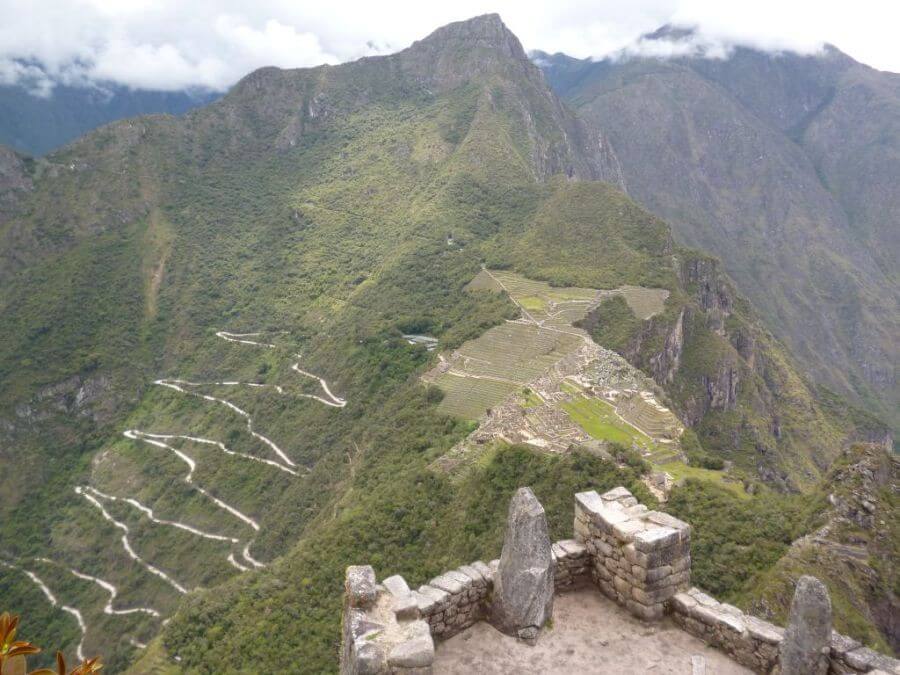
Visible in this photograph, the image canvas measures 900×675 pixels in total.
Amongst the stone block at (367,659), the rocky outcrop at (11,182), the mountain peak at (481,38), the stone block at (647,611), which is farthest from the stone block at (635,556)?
the mountain peak at (481,38)

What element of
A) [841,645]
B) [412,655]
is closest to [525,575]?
[412,655]

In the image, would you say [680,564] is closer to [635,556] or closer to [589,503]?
[635,556]

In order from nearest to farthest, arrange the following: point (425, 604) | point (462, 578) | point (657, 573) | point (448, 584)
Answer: point (425, 604), point (448, 584), point (462, 578), point (657, 573)

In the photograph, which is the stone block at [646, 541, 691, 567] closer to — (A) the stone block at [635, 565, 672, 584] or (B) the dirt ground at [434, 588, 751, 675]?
(A) the stone block at [635, 565, 672, 584]

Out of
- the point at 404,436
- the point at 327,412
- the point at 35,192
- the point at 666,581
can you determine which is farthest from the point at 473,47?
the point at 666,581

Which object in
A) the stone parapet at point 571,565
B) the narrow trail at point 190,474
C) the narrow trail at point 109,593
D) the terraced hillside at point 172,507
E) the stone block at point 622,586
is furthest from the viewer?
the narrow trail at point 190,474

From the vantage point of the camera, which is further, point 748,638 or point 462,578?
point 462,578

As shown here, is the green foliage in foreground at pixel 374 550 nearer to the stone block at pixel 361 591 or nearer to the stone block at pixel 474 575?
the stone block at pixel 474 575

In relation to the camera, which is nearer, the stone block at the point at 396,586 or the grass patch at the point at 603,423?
the stone block at the point at 396,586
